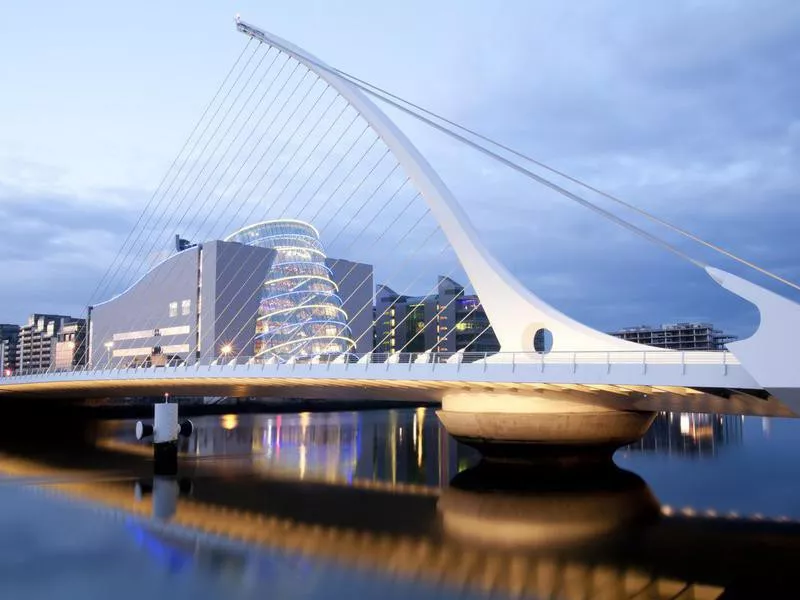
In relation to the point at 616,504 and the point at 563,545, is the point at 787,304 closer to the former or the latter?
the point at 563,545

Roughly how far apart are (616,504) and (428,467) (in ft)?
32.6

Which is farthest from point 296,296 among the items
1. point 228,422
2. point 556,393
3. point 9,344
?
point 9,344

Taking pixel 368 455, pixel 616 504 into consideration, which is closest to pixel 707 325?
pixel 368 455

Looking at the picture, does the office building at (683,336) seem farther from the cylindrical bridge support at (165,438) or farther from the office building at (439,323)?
the cylindrical bridge support at (165,438)

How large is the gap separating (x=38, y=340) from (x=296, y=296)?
9705 centimetres

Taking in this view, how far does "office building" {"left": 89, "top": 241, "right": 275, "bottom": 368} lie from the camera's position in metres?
64.6

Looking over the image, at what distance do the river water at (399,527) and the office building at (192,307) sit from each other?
32.9 metres

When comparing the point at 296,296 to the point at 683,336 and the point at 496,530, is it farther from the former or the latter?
the point at 683,336

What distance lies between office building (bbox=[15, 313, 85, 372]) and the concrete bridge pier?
130m

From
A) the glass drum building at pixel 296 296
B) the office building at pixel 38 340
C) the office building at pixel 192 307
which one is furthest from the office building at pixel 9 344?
the glass drum building at pixel 296 296

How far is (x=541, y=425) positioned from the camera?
22.6m

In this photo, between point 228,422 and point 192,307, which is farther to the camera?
point 192,307

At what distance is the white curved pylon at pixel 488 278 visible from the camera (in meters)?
20.9

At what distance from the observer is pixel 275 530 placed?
16.9 metres
